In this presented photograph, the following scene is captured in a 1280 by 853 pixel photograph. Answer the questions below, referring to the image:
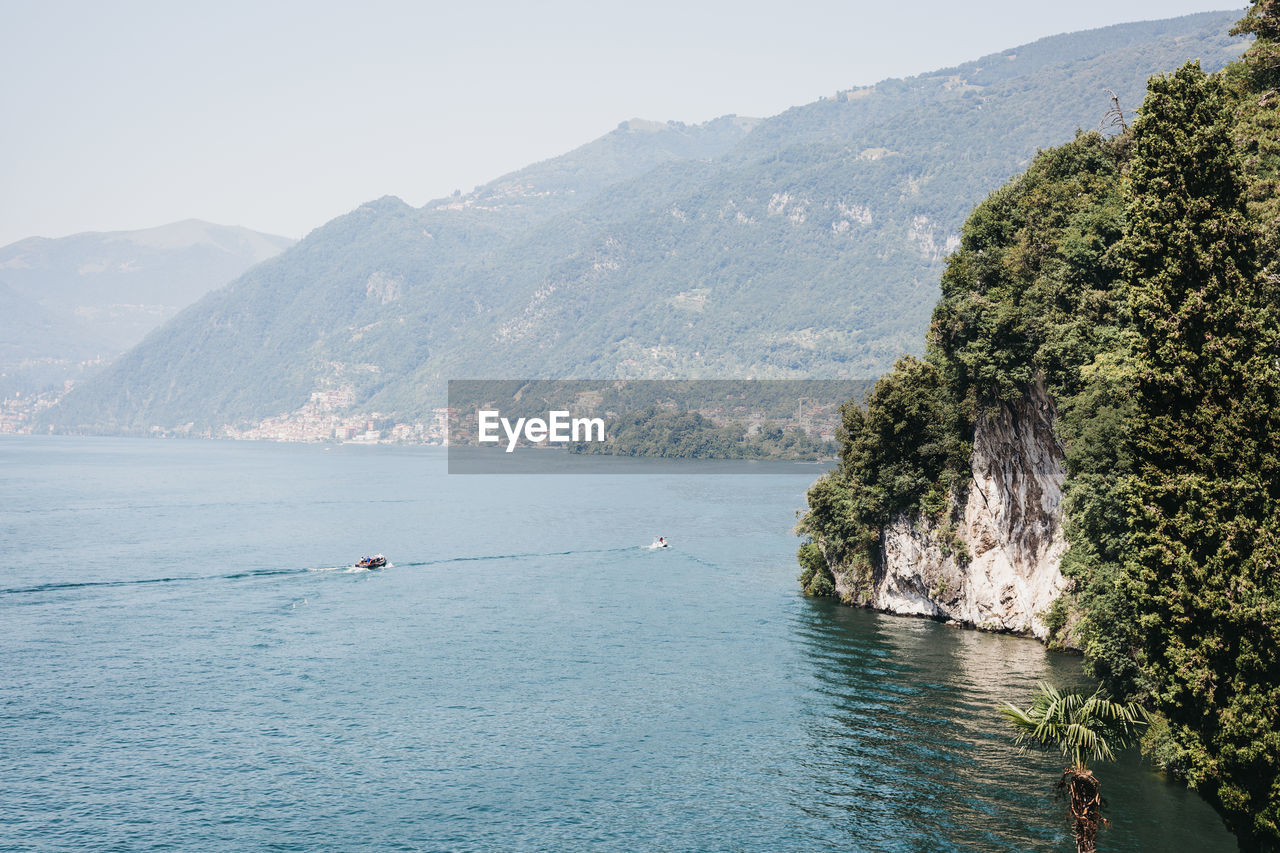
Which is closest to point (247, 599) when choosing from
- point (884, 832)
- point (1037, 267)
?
point (884, 832)

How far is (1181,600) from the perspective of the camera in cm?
3391

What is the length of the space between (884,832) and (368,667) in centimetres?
3865

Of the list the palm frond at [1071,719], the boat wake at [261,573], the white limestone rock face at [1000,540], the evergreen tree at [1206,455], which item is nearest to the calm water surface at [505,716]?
the boat wake at [261,573]

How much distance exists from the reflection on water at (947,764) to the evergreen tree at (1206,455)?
807 centimetres

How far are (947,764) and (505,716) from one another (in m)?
24.3

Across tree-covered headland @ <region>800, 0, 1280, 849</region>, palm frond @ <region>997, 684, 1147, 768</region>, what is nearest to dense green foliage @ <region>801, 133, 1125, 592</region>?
tree-covered headland @ <region>800, 0, 1280, 849</region>

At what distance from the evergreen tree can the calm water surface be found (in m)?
9.11

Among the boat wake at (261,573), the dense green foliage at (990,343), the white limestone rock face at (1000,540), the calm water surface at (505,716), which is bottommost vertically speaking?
the calm water surface at (505,716)

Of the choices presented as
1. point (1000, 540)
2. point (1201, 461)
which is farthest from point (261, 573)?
point (1201, 461)

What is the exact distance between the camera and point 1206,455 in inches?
1352

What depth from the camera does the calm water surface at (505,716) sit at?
4194 cm

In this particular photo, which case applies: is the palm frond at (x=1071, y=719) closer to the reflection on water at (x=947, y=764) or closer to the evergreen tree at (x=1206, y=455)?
the evergreen tree at (x=1206, y=455)

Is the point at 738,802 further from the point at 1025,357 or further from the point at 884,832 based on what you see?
the point at 1025,357

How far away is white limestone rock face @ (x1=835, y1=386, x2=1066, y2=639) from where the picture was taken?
6719cm
